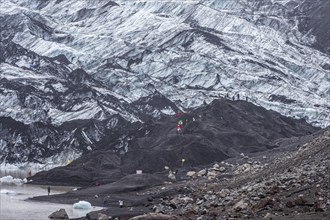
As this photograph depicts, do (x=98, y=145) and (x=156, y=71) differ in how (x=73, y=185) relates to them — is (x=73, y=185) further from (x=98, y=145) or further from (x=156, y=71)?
(x=156, y=71)

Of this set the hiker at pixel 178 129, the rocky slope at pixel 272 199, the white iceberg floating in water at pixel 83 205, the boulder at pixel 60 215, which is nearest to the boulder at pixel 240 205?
the rocky slope at pixel 272 199

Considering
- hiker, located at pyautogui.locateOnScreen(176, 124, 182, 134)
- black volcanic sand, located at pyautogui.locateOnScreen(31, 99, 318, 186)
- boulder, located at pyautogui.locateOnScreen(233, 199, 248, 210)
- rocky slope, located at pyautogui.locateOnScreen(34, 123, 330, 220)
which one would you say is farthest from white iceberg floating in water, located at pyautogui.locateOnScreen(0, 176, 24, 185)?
boulder, located at pyautogui.locateOnScreen(233, 199, 248, 210)

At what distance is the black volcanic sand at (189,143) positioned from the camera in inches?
3433

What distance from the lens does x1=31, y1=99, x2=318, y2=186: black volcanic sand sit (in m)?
87.2

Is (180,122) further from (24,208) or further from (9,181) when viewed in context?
(24,208)

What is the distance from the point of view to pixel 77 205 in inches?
2082

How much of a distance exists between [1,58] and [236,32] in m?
59.6

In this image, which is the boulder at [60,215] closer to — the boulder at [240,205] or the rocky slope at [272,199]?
the rocky slope at [272,199]

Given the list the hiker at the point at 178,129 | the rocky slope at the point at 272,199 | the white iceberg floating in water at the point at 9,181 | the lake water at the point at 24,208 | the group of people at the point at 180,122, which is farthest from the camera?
the group of people at the point at 180,122

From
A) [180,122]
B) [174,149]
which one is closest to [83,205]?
[174,149]

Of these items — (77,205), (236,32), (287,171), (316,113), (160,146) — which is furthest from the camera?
(236,32)

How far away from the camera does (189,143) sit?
9219 cm

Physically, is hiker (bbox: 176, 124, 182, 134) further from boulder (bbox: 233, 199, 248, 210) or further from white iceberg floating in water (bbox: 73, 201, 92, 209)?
boulder (bbox: 233, 199, 248, 210)

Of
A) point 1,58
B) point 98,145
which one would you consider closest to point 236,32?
point 1,58
